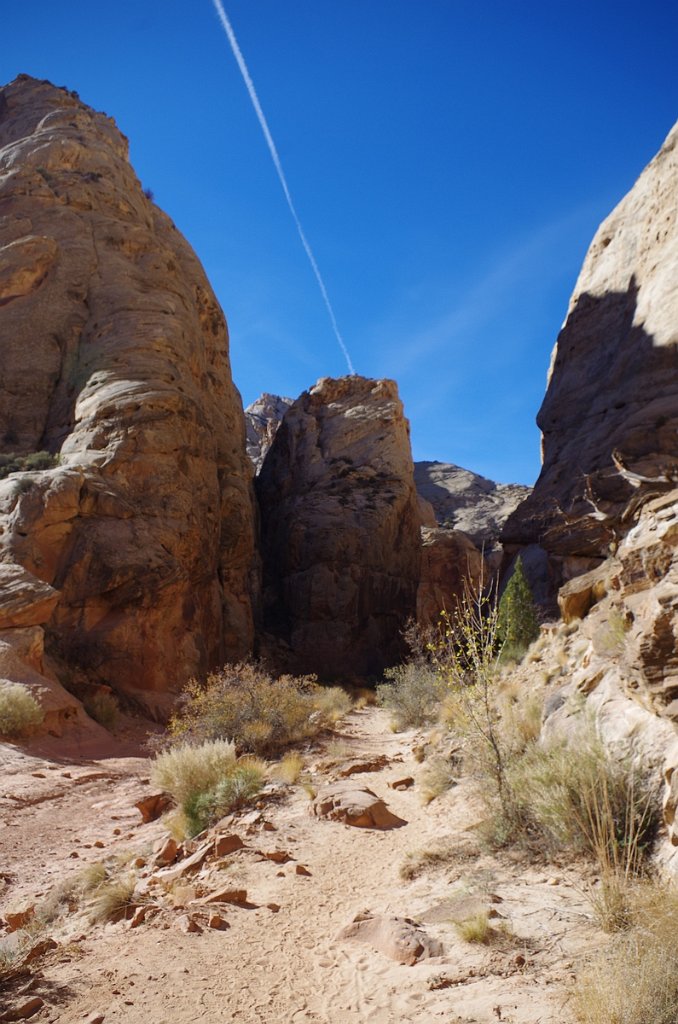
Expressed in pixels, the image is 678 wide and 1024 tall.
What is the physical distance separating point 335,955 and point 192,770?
4.65m

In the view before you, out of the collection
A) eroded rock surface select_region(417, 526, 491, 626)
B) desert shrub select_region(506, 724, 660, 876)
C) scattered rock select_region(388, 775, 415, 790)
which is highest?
eroded rock surface select_region(417, 526, 491, 626)

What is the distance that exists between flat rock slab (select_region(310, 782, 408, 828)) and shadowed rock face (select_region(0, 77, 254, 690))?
10.9 m

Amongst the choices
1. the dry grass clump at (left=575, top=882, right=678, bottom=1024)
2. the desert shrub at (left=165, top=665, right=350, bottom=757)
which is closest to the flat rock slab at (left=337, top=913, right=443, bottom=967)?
the dry grass clump at (left=575, top=882, right=678, bottom=1024)

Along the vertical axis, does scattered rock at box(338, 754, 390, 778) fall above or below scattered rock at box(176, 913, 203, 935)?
above

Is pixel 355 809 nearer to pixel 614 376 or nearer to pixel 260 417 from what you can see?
pixel 614 376

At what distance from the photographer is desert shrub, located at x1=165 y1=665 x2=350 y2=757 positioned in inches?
464

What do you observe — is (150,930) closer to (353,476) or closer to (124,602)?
(124,602)

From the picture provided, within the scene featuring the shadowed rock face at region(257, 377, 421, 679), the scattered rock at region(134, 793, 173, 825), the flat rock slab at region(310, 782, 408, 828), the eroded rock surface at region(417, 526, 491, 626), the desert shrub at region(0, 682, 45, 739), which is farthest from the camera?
the eroded rock surface at region(417, 526, 491, 626)

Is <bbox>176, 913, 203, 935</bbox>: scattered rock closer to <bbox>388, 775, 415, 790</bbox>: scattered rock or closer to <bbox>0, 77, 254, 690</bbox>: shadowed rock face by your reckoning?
<bbox>388, 775, 415, 790</bbox>: scattered rock

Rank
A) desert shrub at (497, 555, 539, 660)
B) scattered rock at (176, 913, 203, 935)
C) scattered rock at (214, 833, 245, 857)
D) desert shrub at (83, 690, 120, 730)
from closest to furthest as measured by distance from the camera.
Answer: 1. scattered rock at (176, 913, 203, 935)
2. scattered rock at (214, 833, 245, 857)
3. desert shrub at (497, 555, 539, 660)
4. desert shrub at (83, 690, 120, 730)

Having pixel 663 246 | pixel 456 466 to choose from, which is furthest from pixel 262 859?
pixel 456 466

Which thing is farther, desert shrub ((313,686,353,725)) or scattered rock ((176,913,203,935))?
desert shrub ((313,686,353,725))

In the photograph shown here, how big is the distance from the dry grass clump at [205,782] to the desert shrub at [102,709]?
22.5 ft

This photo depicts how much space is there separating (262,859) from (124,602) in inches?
525
